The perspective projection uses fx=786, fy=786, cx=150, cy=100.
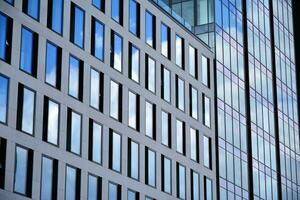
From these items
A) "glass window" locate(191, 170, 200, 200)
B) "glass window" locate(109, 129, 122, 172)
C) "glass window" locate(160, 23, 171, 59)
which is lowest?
"glass window" locate(109, 129, 122, 172)

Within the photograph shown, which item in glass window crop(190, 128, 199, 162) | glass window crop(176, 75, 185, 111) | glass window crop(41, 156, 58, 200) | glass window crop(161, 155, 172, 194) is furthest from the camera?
glass window crop(190, 128, 199, 162)

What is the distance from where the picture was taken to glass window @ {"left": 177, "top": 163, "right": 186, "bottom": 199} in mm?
54062

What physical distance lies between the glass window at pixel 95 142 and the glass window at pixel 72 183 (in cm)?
176

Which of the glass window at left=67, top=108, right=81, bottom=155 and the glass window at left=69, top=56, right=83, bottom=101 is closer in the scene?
the glass window at left=67, top=108, right=81, bottom=155

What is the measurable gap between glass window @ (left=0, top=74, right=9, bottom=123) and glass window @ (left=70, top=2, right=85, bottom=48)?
22.7ft

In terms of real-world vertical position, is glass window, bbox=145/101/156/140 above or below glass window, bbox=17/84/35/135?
above

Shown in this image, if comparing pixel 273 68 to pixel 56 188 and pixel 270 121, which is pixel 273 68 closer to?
pixel 270 121

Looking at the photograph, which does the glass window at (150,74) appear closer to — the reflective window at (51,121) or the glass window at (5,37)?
the reflective window at (51,121)

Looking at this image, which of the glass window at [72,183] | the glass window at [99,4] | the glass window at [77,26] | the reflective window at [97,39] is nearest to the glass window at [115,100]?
the reflective window at [97,39]

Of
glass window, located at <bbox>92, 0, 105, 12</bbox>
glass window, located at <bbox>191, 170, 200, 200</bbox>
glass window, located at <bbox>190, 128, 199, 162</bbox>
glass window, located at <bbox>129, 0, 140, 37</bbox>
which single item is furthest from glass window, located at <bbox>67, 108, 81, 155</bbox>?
glass window, located at <bbox>190, 128, 199, 162</bbox>

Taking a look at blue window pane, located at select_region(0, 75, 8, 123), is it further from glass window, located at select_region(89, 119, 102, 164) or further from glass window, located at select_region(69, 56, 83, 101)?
glass window, located at select_region(89, 119, 102, 164)

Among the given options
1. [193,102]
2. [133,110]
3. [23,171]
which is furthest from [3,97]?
[193,102]

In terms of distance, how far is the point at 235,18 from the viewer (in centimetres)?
6700

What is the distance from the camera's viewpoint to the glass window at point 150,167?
166 feet
